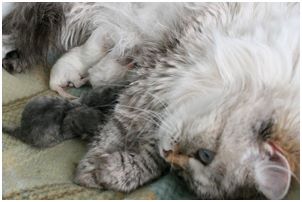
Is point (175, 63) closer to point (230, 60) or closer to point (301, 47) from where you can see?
point (230, 60)

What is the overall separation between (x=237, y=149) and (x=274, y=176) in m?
0.12

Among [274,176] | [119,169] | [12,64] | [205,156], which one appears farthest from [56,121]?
[274,176]

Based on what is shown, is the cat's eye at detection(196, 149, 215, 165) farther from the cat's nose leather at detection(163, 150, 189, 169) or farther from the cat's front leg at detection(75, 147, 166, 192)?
the cat's front leg at detection(75, 147, 166, 192)

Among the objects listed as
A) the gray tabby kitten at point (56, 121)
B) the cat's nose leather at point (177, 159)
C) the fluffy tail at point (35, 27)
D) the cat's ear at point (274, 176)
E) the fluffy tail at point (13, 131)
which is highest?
the cat's ear at point (274, 176)

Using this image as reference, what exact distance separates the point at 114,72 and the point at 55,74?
0.22 metres

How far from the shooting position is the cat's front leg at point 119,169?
1.63 m

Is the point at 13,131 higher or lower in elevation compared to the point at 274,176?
lower

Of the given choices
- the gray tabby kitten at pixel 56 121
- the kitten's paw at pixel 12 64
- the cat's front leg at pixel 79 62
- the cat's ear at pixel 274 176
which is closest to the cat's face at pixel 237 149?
the cat's ear at pixel 274 176

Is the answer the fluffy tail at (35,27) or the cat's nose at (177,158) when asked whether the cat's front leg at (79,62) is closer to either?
the fluffy tail at (35,27)

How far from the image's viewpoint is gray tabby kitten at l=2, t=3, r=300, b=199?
1.51m

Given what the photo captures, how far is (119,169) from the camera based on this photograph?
5.40 feet

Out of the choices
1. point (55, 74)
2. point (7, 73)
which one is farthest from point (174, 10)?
point (7, 73)

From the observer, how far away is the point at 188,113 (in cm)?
164

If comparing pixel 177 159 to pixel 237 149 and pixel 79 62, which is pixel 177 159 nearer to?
pixel 237 149
